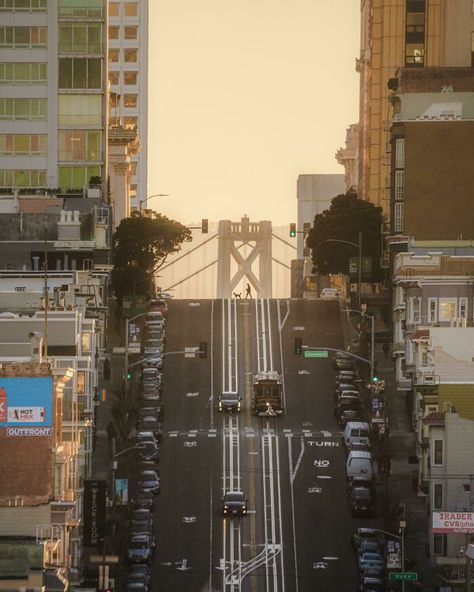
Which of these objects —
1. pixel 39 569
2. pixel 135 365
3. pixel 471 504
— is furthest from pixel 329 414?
pixel 39 569

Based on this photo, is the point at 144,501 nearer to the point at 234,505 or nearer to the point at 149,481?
the point at 149,481

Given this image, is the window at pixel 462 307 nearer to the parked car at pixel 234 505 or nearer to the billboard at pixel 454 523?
the parked car at pixel 234 505

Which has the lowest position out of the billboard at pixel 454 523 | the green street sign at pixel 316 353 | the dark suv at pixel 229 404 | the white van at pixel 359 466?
the billboard at pixel 454 523

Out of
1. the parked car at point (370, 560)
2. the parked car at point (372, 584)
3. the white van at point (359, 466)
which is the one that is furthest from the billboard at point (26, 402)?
the white van at point (359, 466)

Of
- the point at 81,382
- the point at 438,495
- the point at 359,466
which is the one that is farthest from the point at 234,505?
the point at 81,382

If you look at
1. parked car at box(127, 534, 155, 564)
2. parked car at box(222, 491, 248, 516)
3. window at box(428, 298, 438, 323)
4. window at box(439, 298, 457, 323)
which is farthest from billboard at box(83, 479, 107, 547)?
window at box(428, 298, 438, 323)

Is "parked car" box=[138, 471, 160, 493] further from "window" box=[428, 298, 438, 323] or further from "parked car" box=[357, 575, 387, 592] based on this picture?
"window" box=[428, 298, 438, 323]
